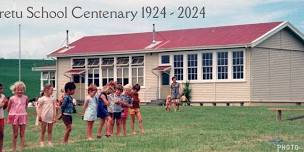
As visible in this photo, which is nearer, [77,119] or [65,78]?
[77,119]

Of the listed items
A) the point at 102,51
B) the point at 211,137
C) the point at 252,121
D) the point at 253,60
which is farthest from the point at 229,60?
the point at 211,137

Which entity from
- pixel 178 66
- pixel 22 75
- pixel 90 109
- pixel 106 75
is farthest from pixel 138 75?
pixel 90 109

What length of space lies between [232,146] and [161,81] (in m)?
28.8

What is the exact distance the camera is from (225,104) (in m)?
40.8

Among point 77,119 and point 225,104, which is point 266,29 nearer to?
point 225,104

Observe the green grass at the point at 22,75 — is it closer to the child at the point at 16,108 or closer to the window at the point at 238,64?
the window at the point at 238,64

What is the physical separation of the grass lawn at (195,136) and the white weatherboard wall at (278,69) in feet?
42.1

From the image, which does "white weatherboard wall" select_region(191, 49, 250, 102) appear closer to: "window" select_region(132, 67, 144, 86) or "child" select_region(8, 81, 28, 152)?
"window" select_region(132, 67, 144, 86)

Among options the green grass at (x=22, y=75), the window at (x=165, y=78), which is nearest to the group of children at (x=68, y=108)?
the window at (x=165, y=78)

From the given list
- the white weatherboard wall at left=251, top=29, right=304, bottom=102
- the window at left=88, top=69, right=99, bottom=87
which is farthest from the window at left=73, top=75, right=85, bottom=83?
the white weatherboard wall at left=251, top=29, right=304, bottom=102

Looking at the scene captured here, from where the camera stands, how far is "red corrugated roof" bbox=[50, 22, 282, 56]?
4144cm

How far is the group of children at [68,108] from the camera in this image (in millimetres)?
16500

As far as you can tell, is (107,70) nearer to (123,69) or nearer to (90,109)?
(123,69)

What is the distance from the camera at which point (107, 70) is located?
46.8 metres
